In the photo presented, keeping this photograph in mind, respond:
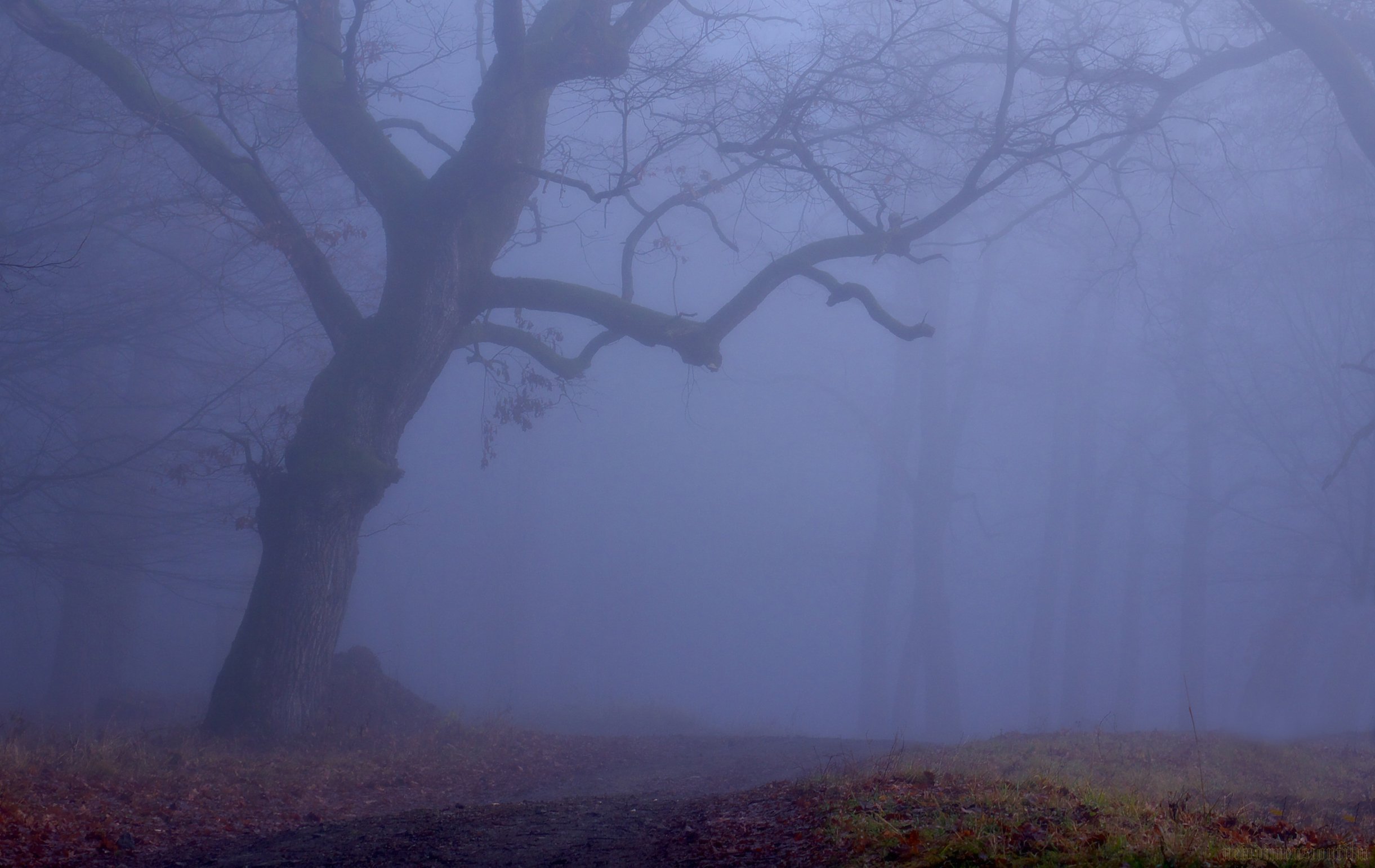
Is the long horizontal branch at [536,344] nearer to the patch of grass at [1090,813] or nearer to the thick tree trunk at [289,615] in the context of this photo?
the thick tree trunk at [289,615]

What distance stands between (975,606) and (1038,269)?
103 ft

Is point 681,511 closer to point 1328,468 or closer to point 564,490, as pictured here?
point 564,490

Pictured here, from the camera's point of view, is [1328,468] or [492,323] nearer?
[492,323]

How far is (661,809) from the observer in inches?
244

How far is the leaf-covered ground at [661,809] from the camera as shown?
158 inches

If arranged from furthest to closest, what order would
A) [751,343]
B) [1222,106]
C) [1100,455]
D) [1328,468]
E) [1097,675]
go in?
[751,343] < [1100,455] < [1097,675] < [1328,468] < [1222,106]

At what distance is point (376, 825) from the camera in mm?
5562

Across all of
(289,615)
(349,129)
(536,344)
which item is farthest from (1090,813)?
(349,129)

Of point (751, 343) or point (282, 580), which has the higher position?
point (751, 343)

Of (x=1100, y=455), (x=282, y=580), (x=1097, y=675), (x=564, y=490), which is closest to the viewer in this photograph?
(x=282, y=580)

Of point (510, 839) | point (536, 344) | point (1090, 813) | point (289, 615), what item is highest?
point (536, 344)

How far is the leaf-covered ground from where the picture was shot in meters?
4.01

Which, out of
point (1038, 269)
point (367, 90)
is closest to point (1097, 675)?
point (1038, 269)

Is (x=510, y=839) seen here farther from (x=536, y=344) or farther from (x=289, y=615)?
(x=536, y=344)
